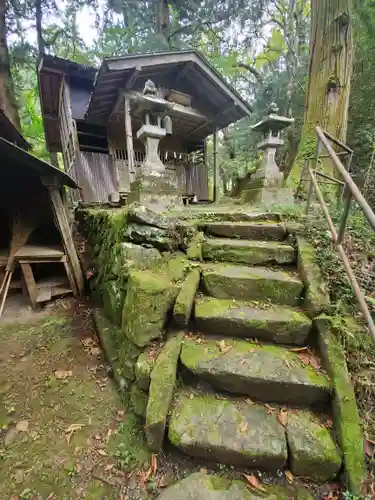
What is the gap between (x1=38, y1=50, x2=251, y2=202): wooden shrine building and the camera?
280 inches

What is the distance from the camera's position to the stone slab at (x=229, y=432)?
1749 millimetres

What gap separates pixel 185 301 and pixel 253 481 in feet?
4.45

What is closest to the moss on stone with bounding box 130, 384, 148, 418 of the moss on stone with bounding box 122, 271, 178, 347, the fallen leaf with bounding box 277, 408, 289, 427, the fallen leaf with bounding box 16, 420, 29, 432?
the moss on stone with bounding box 122, 271, 178, 347

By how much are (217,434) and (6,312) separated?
13.3ft

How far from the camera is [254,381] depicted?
1987 millimetres

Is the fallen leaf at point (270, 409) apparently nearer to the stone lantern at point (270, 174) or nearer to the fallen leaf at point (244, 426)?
the fallen leaf at point (244, 426)

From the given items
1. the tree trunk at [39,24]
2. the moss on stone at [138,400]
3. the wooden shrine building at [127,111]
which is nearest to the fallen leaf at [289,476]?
the moss on stone at [138,400]

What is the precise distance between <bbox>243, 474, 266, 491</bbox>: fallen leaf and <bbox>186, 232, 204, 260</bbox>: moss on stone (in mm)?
1998

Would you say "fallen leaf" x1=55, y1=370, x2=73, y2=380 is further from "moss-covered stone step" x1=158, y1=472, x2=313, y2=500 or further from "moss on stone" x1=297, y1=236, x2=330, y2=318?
"moss on stone" x1=297, y1=236, x2=330, y2=318

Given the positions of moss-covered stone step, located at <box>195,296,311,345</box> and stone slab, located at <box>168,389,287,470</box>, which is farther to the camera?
moss-covered stone step, located at <box>195,296,311,345</box>

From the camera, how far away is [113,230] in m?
3.62

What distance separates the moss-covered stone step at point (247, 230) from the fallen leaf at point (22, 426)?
111 inches

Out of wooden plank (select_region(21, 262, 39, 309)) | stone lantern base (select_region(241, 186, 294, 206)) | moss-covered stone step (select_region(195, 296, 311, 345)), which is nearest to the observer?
moss-covered stone step (select_region(195, 296, 311, 345))

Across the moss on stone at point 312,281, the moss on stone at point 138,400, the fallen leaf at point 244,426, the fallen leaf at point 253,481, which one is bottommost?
the fallen leaf at point 253,481
